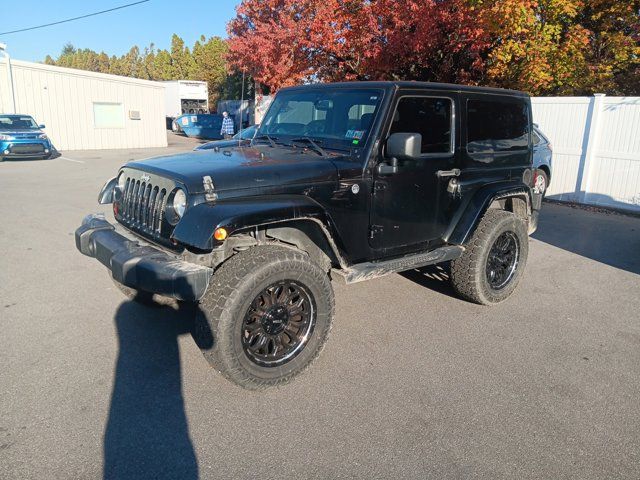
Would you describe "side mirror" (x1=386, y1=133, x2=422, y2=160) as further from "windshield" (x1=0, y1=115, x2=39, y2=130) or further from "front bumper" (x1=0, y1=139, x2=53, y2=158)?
"windshield" (x1=0, y1=115, x2=39, y2=130)

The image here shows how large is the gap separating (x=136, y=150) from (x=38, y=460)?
75.2 ft

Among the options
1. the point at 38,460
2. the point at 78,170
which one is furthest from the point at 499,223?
the point at 78,170

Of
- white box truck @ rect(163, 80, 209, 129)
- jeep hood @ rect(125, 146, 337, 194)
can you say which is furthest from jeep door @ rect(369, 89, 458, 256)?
white box truck @ rect(163, 80, 209, 129)

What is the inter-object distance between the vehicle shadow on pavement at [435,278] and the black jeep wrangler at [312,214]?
0.40 m

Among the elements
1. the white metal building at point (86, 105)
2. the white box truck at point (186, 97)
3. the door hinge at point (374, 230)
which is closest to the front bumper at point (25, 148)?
the white metal building at point (86, 105)

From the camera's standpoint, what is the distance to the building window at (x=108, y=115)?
23141mm

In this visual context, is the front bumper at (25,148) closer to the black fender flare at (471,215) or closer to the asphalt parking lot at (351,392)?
the asphalt parking lot at (351,392)

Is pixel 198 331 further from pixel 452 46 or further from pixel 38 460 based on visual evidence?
pixel 452 46

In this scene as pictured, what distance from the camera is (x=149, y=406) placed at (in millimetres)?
3111

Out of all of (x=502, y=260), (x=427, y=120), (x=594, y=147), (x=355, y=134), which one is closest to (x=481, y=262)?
(x=502, y=260)

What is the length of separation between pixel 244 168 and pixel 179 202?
495mm

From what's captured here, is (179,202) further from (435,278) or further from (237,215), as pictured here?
(435,278)

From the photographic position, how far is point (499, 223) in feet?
15.6

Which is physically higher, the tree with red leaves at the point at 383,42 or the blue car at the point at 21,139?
the tree with red leaves at the point at 383,42
